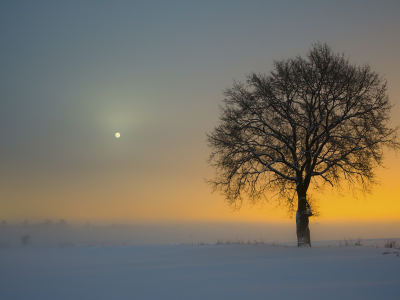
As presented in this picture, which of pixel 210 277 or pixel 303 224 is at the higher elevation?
pixel 303 224

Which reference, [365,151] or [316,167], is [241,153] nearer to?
[316,167]

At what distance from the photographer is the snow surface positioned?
8.31m

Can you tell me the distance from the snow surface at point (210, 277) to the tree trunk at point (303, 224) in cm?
339

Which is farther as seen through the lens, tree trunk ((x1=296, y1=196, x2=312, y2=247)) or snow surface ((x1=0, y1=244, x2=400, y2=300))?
tree trunk ((x1=296, y1=196, x2=312, y2=247))

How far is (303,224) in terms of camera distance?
1800 cm

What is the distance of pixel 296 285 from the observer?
876cm

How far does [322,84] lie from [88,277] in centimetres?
1483

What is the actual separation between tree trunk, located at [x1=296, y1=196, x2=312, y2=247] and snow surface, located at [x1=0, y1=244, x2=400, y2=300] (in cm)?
339

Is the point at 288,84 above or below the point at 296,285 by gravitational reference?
above

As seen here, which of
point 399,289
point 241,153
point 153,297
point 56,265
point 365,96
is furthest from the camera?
point 241,153

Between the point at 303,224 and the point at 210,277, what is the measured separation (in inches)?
378

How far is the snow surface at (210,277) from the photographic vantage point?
8.31 meters

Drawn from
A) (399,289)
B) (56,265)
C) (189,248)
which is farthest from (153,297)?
(189,248)

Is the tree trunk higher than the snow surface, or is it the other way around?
the tree trunk
